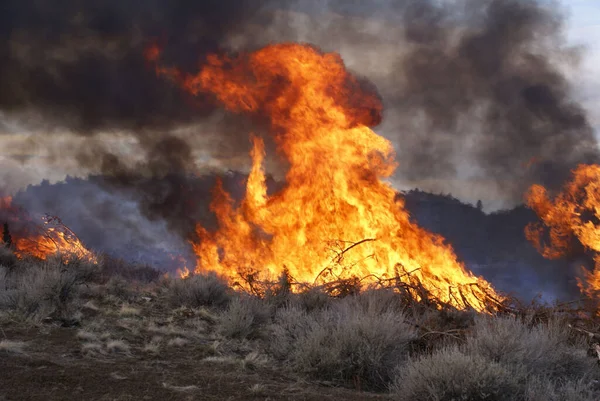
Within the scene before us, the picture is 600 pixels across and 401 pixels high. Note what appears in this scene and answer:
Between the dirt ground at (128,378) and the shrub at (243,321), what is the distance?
5.21 feet

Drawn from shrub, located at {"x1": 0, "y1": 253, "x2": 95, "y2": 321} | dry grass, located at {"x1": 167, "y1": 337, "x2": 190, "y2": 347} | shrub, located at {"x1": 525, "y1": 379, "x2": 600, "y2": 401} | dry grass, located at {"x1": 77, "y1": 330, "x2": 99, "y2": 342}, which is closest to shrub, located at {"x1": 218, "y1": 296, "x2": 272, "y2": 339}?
dry grass, located at {"x1": 167, "y1": 337, "x2": 190, "y2": 347}

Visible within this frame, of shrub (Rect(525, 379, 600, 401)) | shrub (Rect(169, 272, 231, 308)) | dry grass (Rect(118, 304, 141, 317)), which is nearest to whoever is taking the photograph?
shrub (Rect(525, 379, 600, 401))

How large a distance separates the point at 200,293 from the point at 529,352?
8604 mm

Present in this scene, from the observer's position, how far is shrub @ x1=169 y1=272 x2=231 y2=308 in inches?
536

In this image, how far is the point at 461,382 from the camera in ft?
20.3

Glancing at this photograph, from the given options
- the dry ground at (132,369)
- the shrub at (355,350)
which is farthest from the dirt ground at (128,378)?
the shrub at (355,350)

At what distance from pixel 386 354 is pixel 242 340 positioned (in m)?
3.25

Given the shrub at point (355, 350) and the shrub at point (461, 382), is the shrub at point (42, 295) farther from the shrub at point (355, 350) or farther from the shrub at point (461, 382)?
the shrub at point (461, 382)

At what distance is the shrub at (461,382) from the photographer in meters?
6.14

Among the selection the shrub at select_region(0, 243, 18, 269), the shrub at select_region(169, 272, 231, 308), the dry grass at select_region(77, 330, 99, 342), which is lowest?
the dry grass at select_region(77, 330, 99, 342)

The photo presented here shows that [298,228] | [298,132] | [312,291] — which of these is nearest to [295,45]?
Result: [298,132]

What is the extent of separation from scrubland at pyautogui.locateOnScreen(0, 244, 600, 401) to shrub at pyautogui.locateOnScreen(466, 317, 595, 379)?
2 cm

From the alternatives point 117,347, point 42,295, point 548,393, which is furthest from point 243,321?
point 548,393

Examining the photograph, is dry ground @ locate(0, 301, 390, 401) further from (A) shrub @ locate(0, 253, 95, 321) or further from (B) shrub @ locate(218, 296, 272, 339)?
(A) shrub @ locate(0, 253, 95, 321)
